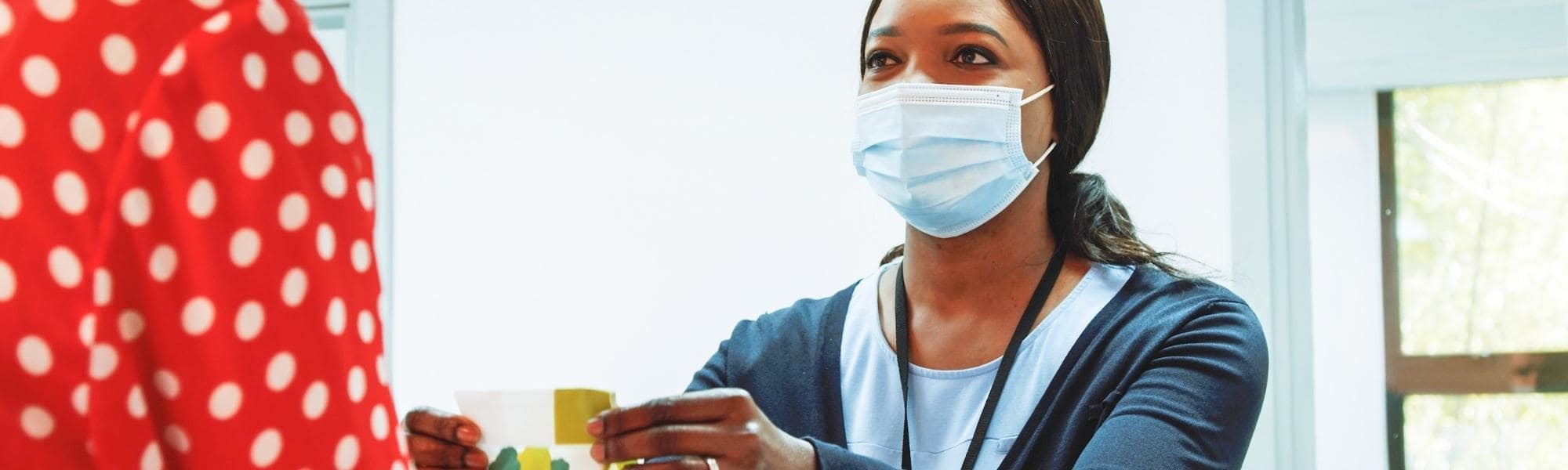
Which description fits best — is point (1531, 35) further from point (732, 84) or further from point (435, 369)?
point (435, 369)

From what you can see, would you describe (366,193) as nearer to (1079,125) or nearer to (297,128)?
(297,128)

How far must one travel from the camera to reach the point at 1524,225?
2.19 metres

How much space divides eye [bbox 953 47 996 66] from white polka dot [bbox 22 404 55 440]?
1.15 m

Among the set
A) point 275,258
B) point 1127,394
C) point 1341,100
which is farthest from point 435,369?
point 275,258

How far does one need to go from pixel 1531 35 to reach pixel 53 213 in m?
2.31

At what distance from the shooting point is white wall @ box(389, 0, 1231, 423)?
2143mm

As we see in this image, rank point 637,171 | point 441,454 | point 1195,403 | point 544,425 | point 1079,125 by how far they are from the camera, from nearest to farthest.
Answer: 1. point 544,425
2. point 441,454
3. point 1195,403
4. point 1079,125
5. point 637,171

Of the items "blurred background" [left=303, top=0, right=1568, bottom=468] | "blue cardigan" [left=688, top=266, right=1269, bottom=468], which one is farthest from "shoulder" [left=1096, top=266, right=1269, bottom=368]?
"blurred background" [left=303, top=0, right=1568, bottom=468]

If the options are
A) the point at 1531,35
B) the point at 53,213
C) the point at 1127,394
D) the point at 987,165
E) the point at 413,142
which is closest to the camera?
the point at 53,213

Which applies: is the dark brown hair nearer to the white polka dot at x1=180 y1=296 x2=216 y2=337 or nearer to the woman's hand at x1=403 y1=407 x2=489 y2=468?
the woman's hand at x1=403 y1=407 x2=489 y2=468

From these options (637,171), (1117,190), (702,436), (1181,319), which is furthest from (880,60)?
(637,171)

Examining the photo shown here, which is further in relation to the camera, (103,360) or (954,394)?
(954,394)

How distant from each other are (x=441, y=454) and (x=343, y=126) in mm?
476

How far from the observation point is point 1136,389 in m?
1.26
